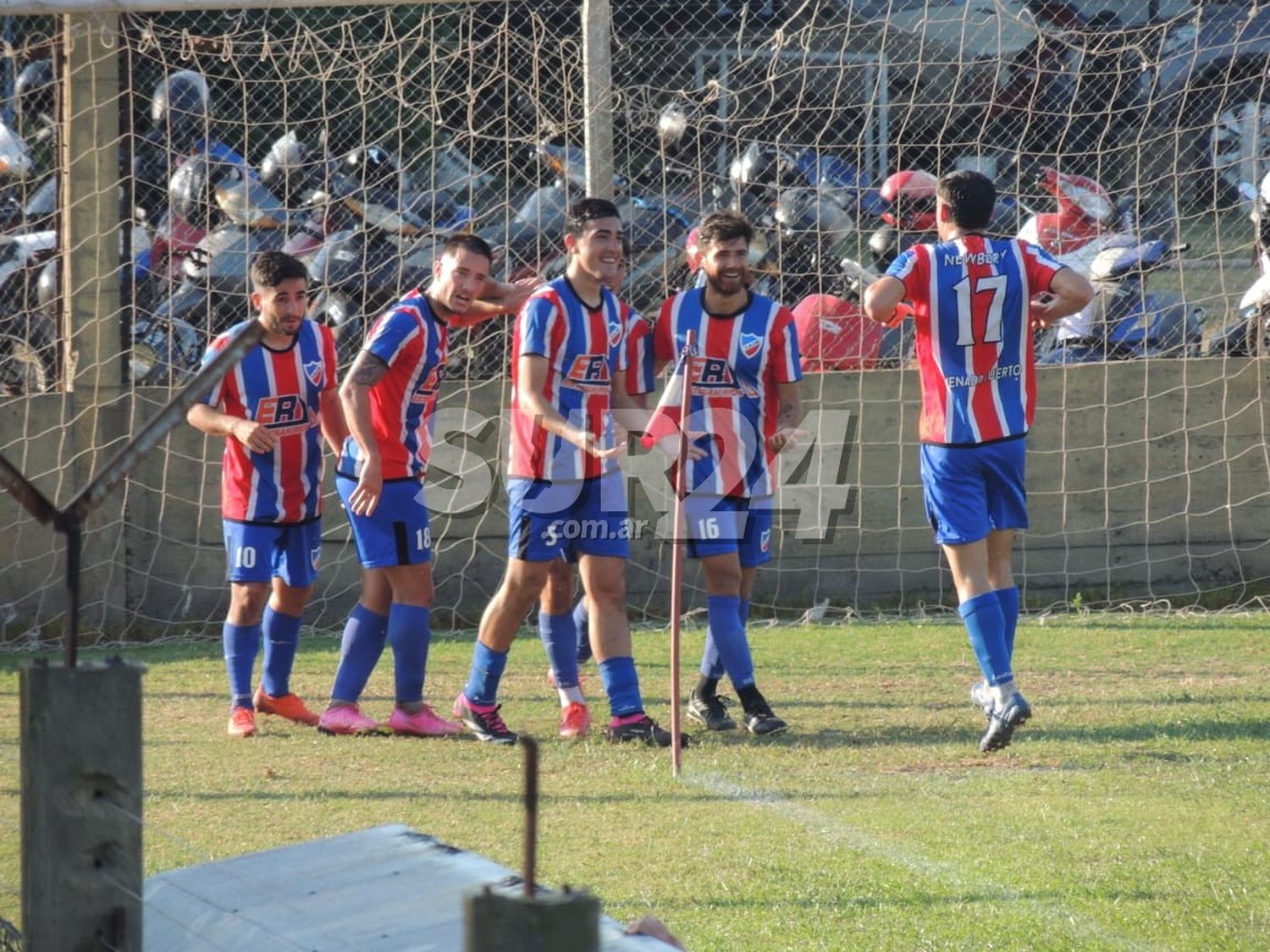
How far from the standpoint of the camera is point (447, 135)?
33.1 ft

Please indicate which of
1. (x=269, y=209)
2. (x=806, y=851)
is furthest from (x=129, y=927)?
(x=269, y=209)

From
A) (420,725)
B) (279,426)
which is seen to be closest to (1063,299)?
(420,725)

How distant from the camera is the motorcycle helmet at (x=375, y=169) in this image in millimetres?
10117

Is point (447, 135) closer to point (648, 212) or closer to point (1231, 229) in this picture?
point (648, 212)

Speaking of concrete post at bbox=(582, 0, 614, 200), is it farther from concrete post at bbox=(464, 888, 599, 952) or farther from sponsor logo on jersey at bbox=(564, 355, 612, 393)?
concrete post at bbox=(464, 888, 599, 952)

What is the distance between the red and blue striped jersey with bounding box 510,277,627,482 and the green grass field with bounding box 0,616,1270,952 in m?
1.08

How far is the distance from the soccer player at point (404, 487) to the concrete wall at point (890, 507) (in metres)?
3.02

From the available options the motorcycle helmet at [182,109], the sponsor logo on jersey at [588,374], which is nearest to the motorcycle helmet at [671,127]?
the motorcycle helmet at [182,109]

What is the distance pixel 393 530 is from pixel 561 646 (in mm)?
820

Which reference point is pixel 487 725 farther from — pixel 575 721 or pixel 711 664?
pixel 711 664

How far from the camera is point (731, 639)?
6789mm

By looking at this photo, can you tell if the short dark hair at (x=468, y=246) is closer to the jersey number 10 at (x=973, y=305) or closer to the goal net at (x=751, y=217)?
the jersey number 10 at (x=973, y=305)

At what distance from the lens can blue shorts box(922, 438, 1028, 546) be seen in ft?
21.0

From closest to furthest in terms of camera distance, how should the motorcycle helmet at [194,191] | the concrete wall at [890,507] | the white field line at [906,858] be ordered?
the white field line at [906,858] → the concrete wall at [890,507] → the motorcycle helmet at [194,191]
